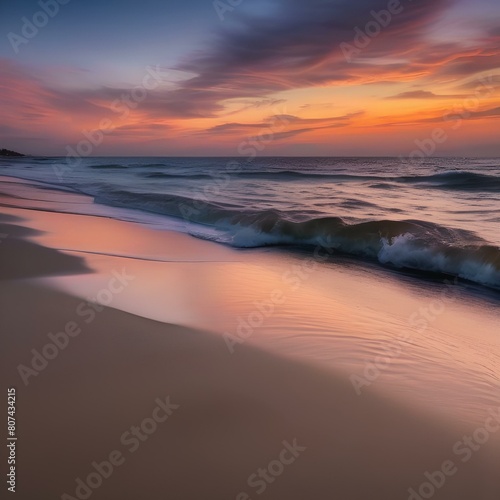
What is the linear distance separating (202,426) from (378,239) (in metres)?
7.62

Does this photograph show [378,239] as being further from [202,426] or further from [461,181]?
[461,181]

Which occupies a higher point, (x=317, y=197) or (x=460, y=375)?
(x=317, y=197)

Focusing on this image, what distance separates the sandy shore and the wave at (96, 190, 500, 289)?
512 centimetres

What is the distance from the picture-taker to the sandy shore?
2.36 metres

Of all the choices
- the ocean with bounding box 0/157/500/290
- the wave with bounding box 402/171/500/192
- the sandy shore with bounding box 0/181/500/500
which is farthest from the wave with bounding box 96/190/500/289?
the wave with bounding box 402/171/500/192

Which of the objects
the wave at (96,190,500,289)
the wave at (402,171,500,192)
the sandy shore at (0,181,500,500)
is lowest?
the sandy shore at (0,181,500,500)

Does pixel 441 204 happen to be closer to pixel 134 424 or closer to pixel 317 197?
pixel 317 197

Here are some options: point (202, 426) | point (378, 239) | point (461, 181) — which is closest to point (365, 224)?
point (378, 239)

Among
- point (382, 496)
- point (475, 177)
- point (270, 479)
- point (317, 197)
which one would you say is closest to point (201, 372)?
point (270, 479)

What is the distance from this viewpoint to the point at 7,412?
2803 mm

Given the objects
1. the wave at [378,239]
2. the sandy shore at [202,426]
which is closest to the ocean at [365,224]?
the wave at [378,239]

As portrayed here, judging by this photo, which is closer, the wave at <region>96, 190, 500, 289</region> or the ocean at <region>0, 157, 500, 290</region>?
the wave at <region>96, 190, 500, 289</region>

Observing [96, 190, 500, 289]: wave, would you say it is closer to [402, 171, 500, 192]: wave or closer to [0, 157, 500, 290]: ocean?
[0, 157, 500, 290]: ocean

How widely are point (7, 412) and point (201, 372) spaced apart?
1.26 meters
